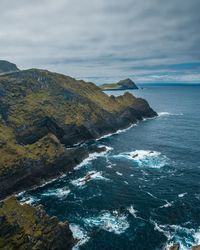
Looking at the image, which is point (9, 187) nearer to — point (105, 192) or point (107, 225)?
point (105, 192)

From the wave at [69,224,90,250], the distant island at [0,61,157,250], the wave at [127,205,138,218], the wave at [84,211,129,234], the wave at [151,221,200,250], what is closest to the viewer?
the distant island at [0,61,157,250]

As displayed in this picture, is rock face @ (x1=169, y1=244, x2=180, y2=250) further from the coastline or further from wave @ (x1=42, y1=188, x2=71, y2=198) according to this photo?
→ the coastline

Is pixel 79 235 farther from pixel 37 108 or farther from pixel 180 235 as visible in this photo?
pixel 37 108

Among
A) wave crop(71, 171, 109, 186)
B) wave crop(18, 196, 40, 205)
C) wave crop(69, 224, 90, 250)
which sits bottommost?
wave crop(69, 224, 90, 250)

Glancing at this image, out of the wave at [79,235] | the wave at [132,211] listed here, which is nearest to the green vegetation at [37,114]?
the wave at [79,235]

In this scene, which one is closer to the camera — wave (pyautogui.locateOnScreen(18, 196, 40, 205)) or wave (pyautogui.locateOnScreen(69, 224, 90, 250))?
wave (pyautogui.locateOnScreen(69, 224, 90, 250))

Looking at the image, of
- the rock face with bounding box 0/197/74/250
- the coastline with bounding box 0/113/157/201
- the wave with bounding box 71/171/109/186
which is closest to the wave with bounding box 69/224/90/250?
the rock face with bounding box 0/197/74/250

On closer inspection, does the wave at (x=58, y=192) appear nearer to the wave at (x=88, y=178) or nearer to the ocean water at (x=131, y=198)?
the ocean water at (x=131, y=198)
